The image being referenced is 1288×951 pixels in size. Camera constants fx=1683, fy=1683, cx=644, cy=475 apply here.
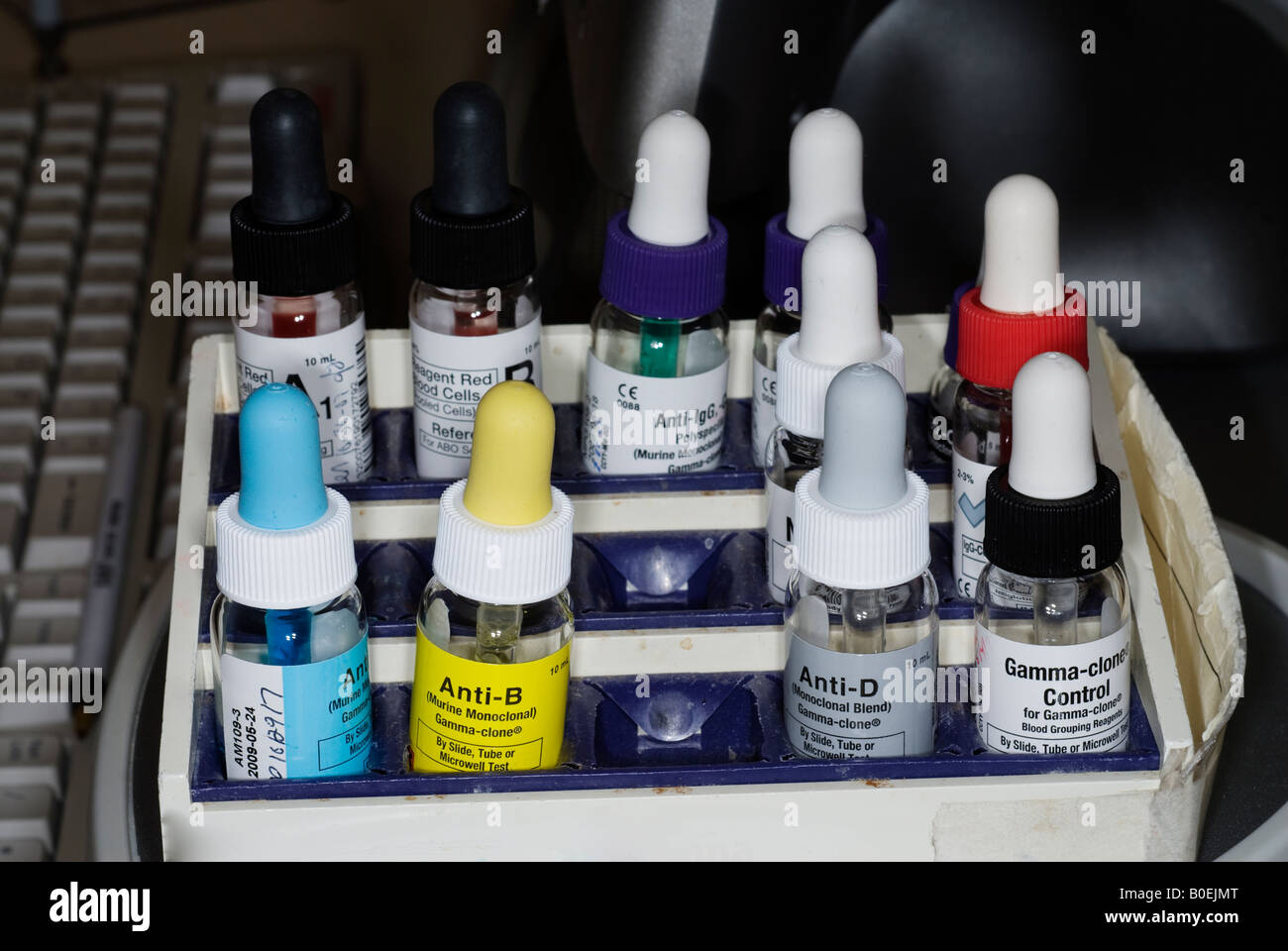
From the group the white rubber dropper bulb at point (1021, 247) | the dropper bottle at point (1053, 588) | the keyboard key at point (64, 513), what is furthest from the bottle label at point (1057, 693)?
the keyboard key at point (64, 513)

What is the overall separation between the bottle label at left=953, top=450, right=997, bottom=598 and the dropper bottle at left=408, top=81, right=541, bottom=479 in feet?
0.51

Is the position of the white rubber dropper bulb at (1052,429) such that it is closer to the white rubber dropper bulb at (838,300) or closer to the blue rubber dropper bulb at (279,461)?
the white rubber dropper bulb at (838,300)

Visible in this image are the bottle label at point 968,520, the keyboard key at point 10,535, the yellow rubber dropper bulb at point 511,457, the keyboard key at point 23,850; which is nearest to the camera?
the yellow rubber dropper bulb at point 511,457

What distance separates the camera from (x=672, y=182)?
56cm

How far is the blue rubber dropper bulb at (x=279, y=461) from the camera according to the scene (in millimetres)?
473

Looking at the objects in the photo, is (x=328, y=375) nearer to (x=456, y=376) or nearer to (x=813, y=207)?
(x=456, y=376)

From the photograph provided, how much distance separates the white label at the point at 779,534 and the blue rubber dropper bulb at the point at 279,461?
6.4 inches

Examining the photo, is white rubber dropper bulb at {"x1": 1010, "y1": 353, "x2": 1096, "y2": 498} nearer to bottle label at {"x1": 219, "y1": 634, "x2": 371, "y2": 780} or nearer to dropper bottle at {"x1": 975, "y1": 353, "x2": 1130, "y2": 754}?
dropper bottle at {"x1": 975, "y1": 353, "x2": 1130, "y2": 754}

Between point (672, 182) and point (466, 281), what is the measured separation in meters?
0.08

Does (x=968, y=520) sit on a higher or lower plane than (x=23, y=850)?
higher

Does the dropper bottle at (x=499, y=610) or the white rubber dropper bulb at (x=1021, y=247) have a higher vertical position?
the white rubber dropper bulb at (x=1021, y=247)

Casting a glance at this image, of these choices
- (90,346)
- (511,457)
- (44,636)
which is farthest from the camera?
(90,346)

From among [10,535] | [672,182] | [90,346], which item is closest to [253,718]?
[672,182]

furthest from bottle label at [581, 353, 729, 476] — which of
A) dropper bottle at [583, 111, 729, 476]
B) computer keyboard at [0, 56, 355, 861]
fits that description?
computer keyboard at [0, 56, 355, 861]
